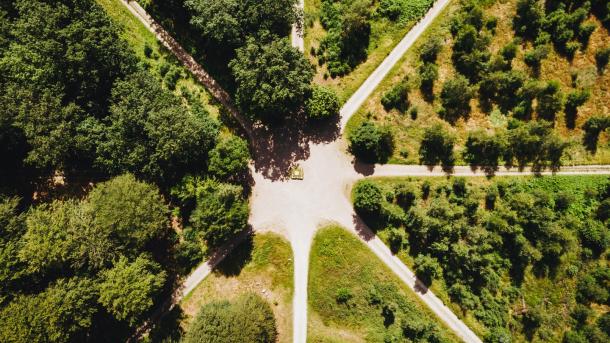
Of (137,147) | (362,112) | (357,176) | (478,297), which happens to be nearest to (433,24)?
(362,112)

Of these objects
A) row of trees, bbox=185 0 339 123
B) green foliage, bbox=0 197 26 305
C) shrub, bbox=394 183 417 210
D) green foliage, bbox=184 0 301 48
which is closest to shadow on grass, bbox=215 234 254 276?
row of trees, bbox=185 0 339 123

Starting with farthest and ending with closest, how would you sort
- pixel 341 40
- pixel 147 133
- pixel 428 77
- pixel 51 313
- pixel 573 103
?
1. pixel 341 40
2. pixel 428 77
3. pixel 573 103
4. pixel 147 133
5. pixel 51 313

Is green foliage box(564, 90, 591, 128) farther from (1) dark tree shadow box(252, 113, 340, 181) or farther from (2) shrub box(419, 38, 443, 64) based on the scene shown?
(1) dark tree shadow box(252, 113, 340, 181)

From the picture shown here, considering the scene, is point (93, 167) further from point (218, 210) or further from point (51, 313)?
point (218, 210)

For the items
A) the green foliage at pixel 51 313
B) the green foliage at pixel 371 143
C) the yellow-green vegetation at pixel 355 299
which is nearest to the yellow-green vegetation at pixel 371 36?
the green foliage at pixel 371 143

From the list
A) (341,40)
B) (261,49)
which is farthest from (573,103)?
(261,49)

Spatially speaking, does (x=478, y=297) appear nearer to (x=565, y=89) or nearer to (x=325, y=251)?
(x=325, y=251)
